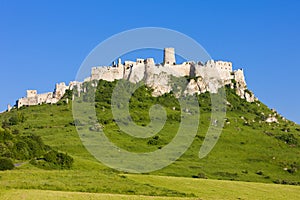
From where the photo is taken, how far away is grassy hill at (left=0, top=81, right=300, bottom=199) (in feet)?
195

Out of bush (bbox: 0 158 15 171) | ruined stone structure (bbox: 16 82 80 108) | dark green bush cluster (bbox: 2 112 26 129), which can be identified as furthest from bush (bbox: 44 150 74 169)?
ruined stone structure (bbox: 16 82 80 108)

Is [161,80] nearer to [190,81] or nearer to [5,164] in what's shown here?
[190,81]

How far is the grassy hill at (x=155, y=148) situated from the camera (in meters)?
59.3

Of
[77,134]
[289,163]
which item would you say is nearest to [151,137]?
[77,134]

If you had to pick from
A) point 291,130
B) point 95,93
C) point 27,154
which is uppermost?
point 95,93

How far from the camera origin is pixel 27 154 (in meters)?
84.8

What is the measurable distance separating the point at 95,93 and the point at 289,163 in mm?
81234

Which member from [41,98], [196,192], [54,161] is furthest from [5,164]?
[41,98]

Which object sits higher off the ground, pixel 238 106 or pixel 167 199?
pixel 238 106

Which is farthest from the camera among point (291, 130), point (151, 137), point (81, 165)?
A: point (291, 130)

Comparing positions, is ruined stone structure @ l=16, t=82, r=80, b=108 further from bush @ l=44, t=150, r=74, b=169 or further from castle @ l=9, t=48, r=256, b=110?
bush @ l=44, t=150, r=74, b=169

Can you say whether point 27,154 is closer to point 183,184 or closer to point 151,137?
point 183,184

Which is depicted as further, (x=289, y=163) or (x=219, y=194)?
(x=289, y=163)

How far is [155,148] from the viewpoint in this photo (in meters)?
131
